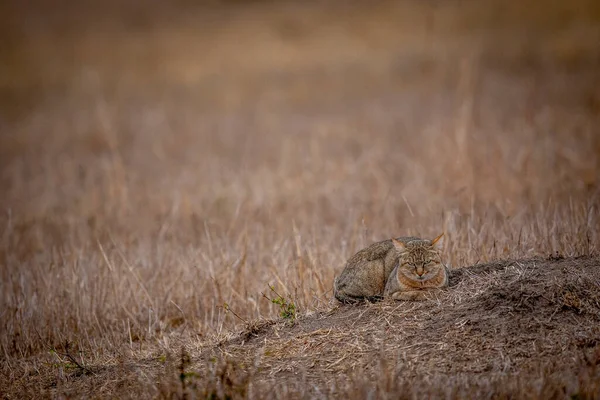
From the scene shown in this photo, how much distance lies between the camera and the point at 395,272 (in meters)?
6.12

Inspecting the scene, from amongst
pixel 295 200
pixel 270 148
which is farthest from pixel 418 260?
pixel 270 148

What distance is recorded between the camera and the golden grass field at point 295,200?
5.46 m

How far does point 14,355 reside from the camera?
7895 mm

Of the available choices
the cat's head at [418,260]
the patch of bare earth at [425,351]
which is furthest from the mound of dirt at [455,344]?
the cat's head at [418,260]

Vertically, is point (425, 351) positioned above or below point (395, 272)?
below

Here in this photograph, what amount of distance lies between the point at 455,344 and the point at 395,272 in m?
0.93

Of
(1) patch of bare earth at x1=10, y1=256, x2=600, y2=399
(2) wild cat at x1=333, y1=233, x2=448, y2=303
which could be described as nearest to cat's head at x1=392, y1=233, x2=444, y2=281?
(2) wild cat at x1=333, y1=233, x2=448, y2=303

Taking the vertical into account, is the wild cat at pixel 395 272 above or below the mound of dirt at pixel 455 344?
above

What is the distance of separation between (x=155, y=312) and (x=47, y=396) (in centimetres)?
257

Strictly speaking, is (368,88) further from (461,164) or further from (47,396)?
(47,396)

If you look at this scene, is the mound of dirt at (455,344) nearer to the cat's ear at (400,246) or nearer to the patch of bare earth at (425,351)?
the patch of bare earth at (425,351)

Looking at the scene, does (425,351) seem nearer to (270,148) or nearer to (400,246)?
(400,246)

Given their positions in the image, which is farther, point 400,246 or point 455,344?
point 400,246

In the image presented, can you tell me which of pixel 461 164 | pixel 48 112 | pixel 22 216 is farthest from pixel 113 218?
pixel 48 112
